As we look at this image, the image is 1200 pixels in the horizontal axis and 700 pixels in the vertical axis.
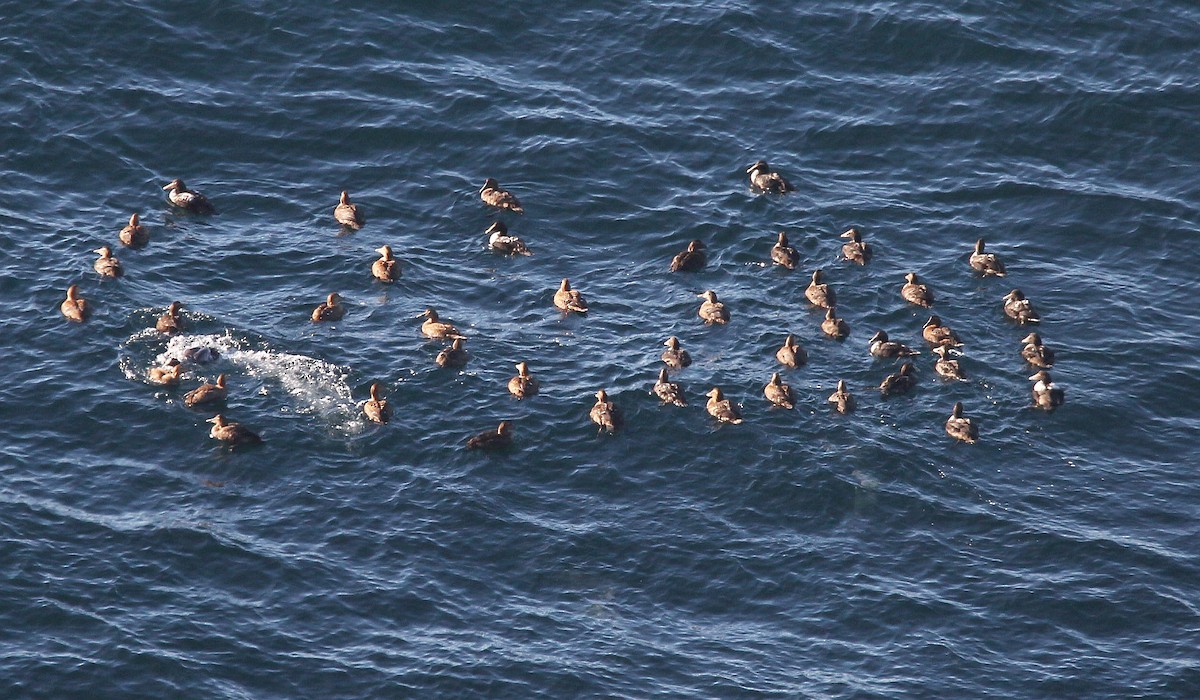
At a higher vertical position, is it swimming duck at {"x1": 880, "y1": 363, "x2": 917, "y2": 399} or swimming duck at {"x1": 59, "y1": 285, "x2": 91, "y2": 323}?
swimming duck at {"x1": 880, "y1": 363, "x2": 917, "y2": 399}

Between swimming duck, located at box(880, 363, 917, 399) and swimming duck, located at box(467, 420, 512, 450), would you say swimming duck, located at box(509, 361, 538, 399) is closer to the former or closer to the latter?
swimming duck, located at box(467, 420, 512, 450)

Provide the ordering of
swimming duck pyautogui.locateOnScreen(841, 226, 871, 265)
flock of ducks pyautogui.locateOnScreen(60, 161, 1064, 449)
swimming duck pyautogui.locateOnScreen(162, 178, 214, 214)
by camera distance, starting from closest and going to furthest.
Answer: flock of ducks pyautogui.locateOnScreen(60, 161, 1064, 449)
swimming duck pyautogui.locateOnScreen(841, 226, 871, 265)
swimming duck pyautogui.locateOnScreen(162, 178, 214, 214)

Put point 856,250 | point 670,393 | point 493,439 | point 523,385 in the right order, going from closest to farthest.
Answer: point 493,439 → point 670,393 → point 523,385 → point 856,250

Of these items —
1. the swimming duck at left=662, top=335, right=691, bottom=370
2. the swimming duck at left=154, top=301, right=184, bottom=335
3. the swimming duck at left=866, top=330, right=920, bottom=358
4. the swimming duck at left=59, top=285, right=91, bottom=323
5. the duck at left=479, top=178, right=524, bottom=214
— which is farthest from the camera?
the duck at left=479, top=178, right=524, bottom=214

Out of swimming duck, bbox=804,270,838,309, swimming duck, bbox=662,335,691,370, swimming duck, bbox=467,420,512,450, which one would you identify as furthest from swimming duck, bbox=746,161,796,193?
swimming duck, bbox=467,420,512,450

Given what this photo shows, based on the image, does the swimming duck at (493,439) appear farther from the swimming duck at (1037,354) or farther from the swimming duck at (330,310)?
the swimming duck at (1037,354)

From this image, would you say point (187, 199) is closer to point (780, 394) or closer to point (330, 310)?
point (330, 310)

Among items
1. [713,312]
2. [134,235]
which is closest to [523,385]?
[713,312]
